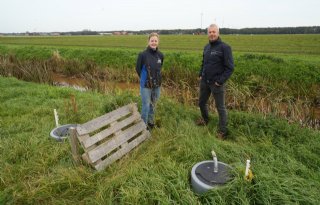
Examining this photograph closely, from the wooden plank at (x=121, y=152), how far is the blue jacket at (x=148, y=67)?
3.09ft

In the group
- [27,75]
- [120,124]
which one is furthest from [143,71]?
[27,75]

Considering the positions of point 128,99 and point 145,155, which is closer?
point 145,155

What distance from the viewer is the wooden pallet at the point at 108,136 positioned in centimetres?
358

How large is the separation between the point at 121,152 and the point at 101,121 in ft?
1.91

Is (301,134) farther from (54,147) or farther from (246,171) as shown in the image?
(54,147)

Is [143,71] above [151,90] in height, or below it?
above

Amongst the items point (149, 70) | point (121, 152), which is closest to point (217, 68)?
point (149, 70)

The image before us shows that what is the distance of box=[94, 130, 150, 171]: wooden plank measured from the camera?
366cm

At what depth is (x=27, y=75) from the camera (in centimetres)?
1195

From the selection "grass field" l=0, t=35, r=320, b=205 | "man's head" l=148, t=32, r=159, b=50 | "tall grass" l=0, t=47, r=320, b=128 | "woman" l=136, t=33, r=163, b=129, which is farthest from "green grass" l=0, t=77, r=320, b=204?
"man's head" l=148, t=32, r=159, b=50

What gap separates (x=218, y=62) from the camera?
4551mm

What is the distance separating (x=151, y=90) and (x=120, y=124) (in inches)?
40.3

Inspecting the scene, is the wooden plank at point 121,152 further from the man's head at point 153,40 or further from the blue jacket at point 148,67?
the man's head at point 153,40

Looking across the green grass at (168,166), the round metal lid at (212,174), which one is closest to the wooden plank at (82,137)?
the green grass at (168,166)
